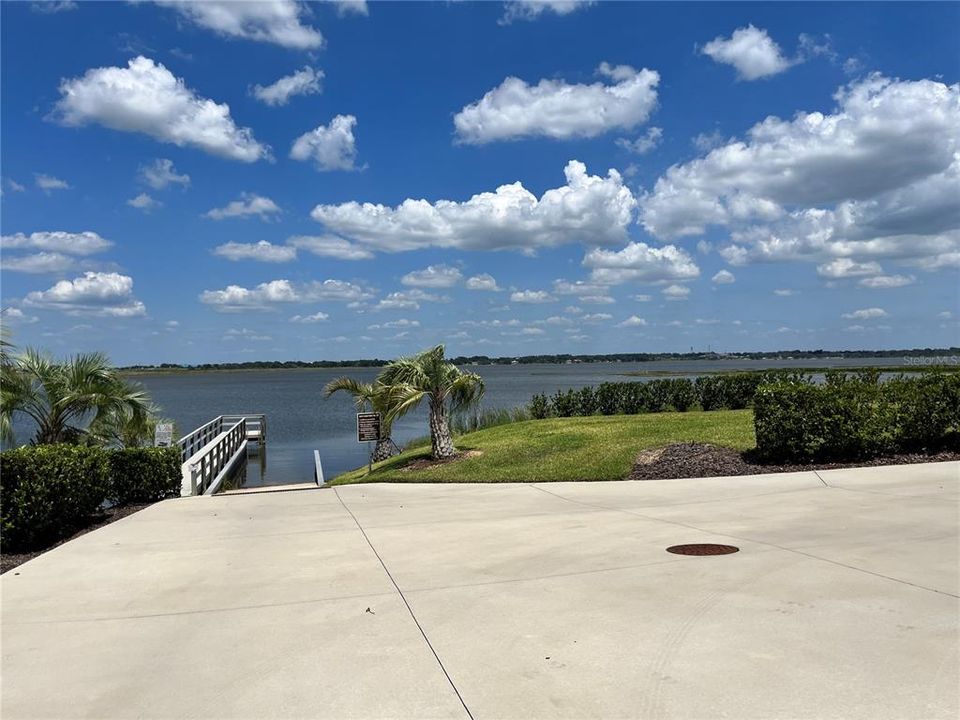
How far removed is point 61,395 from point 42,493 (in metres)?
4.38

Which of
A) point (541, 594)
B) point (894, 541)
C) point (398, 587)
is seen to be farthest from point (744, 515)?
point (398, 587)

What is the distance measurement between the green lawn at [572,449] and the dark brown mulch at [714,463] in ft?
1.20

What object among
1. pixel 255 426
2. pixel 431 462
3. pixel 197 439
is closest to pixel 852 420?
pixel 431 462

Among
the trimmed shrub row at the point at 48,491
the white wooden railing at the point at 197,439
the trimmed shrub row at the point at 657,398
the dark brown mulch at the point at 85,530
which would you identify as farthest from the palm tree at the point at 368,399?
the trimmed shrub row at the point at 48,491


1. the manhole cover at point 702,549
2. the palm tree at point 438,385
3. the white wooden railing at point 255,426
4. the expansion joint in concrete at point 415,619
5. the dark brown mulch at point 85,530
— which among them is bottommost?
the white wooden railing at point 255,426

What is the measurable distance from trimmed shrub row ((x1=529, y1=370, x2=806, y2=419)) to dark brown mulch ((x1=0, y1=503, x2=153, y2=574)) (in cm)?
1512

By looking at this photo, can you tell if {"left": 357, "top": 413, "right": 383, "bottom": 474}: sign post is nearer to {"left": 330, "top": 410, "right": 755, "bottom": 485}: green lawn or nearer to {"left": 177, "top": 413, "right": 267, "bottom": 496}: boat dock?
{"left": 330, "top": 410, "right": 755, "bottom": 485}: green lawn

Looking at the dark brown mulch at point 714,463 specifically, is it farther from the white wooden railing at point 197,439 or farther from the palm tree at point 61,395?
the white wooden railing at point 197,439

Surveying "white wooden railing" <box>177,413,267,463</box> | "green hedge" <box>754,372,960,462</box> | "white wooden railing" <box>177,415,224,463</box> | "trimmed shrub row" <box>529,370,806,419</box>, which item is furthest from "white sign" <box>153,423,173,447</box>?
"trimmed shrub row" <box>529,370,806,419</box>

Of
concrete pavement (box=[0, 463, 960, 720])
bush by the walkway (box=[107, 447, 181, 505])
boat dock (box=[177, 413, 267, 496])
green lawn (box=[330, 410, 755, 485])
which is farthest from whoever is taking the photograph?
boat dock (box=[177, 413, 267, 496])

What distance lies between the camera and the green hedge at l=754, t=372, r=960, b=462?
40.1ft

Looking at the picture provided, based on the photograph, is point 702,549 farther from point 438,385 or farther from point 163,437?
point 163,437

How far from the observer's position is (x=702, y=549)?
23.1ft

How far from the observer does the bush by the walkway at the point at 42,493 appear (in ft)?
27.9
